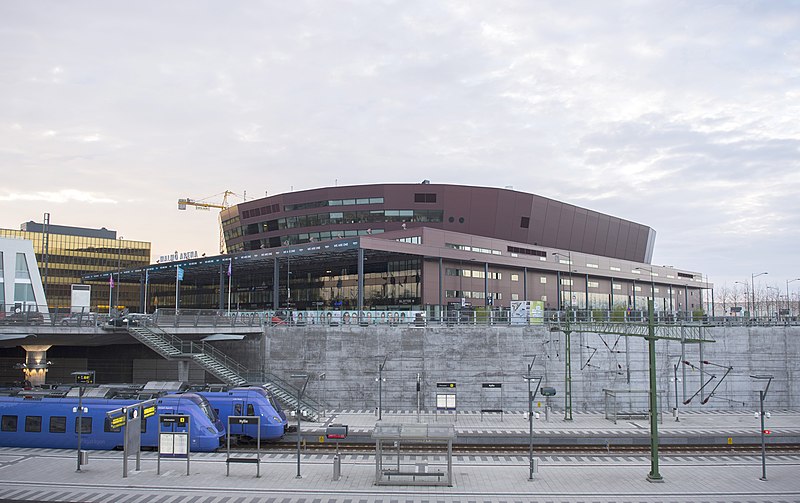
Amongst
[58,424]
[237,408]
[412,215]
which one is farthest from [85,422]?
[412,215]

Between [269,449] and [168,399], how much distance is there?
219 inches

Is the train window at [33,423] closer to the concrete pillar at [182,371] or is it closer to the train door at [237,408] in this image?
the train door at [237,408]

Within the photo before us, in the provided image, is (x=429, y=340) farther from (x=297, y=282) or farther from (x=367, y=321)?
(x=297, y=282)

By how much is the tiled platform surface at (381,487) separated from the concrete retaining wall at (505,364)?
49.4 ft

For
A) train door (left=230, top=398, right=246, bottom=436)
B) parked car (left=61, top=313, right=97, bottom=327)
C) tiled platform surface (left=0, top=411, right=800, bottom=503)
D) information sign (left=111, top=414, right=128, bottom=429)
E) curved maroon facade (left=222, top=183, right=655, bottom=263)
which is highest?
curved maroon facade (left=222, top=183, right=655, bottom=263)

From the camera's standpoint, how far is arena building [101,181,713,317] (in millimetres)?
81625

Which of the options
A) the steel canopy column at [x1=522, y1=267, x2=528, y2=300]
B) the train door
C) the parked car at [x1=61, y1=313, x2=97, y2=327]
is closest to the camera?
the train door

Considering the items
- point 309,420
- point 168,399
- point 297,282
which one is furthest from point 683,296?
point 168,399

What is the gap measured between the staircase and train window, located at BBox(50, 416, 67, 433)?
28.1 ft

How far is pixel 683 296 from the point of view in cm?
14188

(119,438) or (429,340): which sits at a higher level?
(429,340)

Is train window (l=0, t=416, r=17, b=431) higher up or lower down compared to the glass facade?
lower down

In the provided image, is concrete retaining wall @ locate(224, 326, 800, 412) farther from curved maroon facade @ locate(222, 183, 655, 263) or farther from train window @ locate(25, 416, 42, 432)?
curved maroon facade @ locate(222, 183, 655, 263)

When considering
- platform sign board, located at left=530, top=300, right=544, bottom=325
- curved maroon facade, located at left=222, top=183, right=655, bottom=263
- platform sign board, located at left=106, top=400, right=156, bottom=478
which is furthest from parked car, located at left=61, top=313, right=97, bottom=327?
curved maroon facade, located at left=222, top=183, right=655, bottom=263
